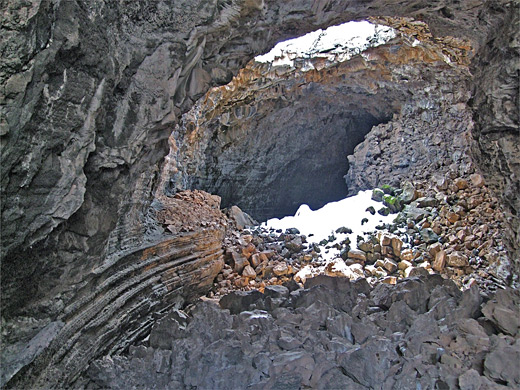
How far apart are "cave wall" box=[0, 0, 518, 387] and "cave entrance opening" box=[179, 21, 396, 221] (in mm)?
4081

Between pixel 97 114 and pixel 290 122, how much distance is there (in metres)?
7.98

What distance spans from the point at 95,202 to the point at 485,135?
3.95 m

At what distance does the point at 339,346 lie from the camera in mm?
2172

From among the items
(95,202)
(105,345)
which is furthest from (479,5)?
(105,345)

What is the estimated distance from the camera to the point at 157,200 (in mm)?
5492

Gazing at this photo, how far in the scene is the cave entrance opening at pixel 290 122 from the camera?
26.0 feet

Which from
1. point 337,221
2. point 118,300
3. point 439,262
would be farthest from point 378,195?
point 118,300

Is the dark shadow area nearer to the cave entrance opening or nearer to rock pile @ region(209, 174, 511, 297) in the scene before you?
the cave entrance opening

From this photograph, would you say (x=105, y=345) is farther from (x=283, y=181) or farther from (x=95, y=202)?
(x=283, y=181)

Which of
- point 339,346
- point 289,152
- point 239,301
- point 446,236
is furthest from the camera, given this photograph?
point 289,152

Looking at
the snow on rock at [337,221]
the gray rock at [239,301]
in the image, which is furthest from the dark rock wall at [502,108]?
the snow on rock at [337,221]

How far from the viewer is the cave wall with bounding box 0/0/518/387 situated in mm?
1836

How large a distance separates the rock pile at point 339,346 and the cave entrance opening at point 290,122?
5.60 metres

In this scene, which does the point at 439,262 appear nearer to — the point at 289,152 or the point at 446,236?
the point at 446,236
